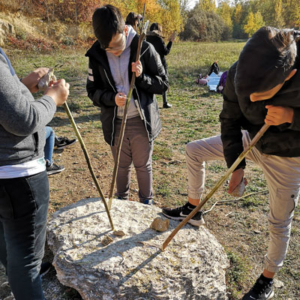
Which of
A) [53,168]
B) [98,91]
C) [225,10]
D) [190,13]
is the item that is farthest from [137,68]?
[225,10]

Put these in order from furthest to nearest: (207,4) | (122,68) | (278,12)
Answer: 1. (207,4)
2. (278,12)
3. (122,68)

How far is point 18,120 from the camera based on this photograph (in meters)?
1.28

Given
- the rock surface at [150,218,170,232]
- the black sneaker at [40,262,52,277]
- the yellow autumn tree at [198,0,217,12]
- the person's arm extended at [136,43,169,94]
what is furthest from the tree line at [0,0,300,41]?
the black sneaker at [40,262,52,277]

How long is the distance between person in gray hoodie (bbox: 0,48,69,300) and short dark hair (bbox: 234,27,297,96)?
3.06 ft

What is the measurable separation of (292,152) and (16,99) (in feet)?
4.84

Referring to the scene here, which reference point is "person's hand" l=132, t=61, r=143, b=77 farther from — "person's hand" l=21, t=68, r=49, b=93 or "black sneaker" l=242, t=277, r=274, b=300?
"black sneaker" l=242, t=277, r=274, b=300

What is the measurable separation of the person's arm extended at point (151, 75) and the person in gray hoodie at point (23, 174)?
2.96 feet

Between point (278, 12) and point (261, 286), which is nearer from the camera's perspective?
point (261, 286)

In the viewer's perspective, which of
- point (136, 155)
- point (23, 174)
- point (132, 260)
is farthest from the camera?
point (136, 155)

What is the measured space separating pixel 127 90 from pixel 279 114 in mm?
1331

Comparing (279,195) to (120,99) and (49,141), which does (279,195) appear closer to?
(120,99)

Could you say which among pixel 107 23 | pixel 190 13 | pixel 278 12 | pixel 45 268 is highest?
pixel 278 12

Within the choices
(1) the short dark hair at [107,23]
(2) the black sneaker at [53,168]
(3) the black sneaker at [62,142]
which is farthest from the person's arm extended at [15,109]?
(3) the black sneaker at [62,142]

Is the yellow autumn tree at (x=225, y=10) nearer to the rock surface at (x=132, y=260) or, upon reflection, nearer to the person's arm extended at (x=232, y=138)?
the person's arm extended at (x=232, y=138)
